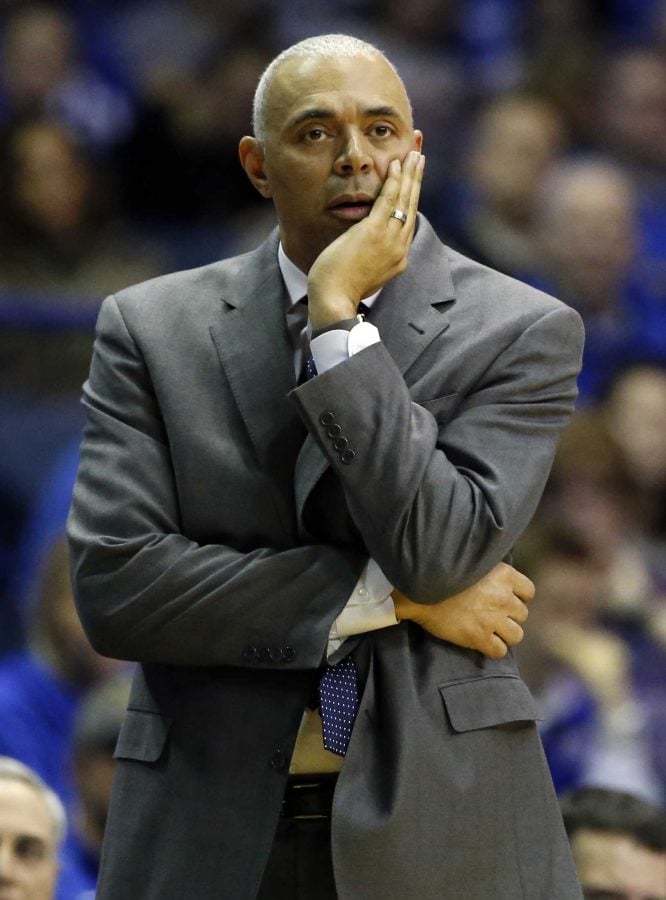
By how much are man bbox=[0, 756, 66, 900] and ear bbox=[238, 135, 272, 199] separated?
182 cm

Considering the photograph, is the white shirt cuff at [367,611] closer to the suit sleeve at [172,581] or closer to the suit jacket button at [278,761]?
the suit sleeve at [172,581]

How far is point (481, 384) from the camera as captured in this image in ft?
8.73

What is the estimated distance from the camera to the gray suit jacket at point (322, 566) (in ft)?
8.16

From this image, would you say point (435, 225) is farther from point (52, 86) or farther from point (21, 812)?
point (21, 812)

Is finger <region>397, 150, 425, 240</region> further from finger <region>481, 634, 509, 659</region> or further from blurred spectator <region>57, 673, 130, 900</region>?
blurred spectator <region>57, 673, 130, 900</region>

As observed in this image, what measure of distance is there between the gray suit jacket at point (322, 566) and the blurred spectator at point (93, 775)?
2179mm

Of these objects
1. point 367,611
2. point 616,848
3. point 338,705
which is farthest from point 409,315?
point 616,848

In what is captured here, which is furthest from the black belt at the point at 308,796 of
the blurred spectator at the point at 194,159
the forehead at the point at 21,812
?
the blurred spectator at the point at 194,159

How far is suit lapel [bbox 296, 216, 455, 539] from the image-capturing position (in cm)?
261

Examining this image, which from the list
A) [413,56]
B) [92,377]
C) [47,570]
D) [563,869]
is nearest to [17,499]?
[47,570]

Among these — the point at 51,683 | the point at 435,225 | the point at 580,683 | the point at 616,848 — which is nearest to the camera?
the point at 616,848

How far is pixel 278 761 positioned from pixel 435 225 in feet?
15.0

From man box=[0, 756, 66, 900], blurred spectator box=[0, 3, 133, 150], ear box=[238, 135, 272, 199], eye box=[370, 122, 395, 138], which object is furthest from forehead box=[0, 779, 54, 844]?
blurred spectator box=[0, 3, 133, 150]

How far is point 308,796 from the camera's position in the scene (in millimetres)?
2617
